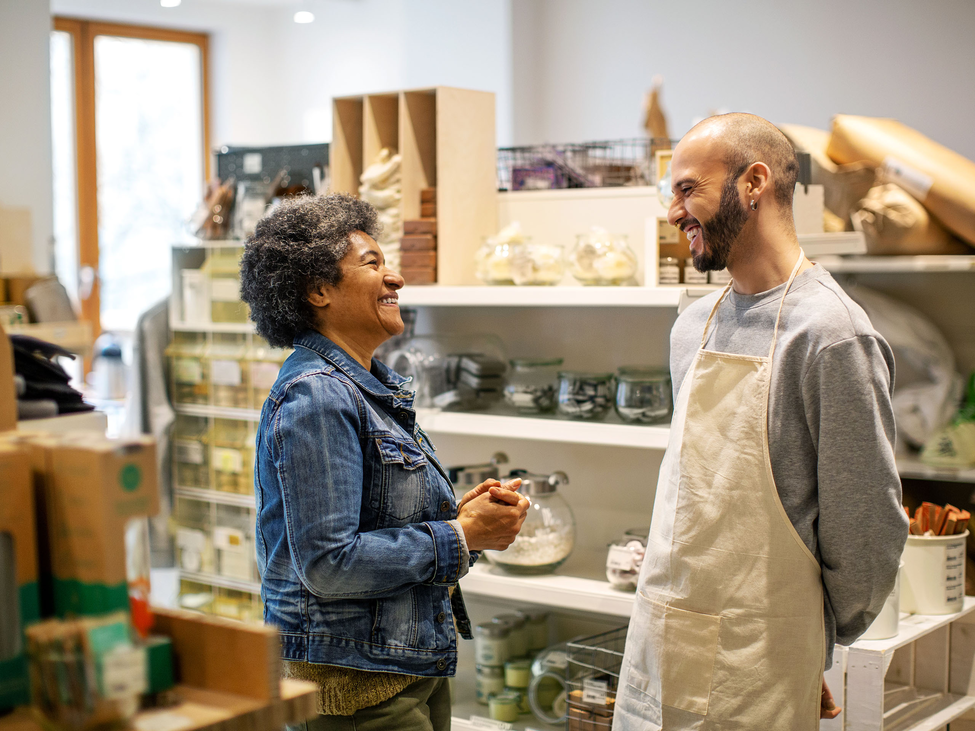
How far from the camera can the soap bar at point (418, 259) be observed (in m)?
2.83

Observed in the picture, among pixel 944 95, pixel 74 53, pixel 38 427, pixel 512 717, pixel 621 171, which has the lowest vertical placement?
pixel 512 717

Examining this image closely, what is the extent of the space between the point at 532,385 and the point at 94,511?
6.18 ft

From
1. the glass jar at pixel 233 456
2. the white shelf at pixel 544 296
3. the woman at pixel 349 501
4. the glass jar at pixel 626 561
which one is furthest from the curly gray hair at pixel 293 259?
the glass jar at pixel 233 456

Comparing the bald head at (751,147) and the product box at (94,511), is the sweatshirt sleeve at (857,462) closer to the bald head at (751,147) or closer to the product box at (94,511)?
the bald head at (751,147)

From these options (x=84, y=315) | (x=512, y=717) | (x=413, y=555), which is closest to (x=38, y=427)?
(x=413, y=555)

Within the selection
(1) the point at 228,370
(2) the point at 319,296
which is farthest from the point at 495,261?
(1) the point at 228,370

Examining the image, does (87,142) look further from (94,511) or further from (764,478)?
(94,511)

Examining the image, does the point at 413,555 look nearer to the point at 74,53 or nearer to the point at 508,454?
the point at 508,454

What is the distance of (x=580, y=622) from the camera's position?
9.84ft

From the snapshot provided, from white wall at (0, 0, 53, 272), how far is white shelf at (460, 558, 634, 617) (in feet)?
11.2

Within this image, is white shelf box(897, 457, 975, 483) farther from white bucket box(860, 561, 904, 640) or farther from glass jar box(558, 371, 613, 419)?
glass jar box(558, 371, 613, 419)

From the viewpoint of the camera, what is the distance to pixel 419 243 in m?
2.84

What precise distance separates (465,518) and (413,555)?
16 centimetres

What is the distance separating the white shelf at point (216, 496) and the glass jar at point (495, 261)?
1.58m
